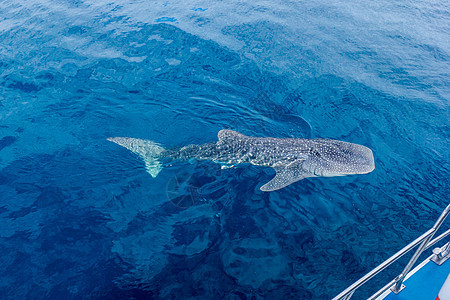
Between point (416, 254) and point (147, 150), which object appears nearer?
point (416, 254)

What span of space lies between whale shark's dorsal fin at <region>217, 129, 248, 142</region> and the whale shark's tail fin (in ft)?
6.10

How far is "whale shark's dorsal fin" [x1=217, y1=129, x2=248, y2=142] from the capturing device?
8.50 m

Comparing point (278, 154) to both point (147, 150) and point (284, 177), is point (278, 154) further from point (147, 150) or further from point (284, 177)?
point (147, 150)

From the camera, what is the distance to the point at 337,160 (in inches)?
315

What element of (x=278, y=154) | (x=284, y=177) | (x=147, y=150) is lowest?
(x=147, y=150)

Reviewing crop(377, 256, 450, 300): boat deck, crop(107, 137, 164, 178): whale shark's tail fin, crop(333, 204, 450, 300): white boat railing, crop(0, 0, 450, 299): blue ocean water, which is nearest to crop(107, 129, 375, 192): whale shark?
crop(107, 137, 164, 178): whale shark's tail fin

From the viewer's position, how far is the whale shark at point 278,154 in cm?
793

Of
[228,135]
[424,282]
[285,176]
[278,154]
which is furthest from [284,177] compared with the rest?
[424,282]

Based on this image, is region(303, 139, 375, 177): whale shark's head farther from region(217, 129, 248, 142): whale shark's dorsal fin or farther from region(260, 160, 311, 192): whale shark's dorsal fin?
region(217, 129, 248, 142): whale shark's dorsal fin

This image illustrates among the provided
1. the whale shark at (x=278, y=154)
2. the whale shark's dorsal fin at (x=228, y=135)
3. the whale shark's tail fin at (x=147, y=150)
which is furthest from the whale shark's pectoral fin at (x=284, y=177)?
the whale shark's tail fin at (x=147, y=150)

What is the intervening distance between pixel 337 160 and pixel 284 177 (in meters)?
1.68

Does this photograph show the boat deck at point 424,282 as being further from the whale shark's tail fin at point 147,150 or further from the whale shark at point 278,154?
the whale shark's tail fin at point 147,150

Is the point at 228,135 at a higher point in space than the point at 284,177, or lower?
higher

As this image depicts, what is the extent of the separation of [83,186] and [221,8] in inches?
603
